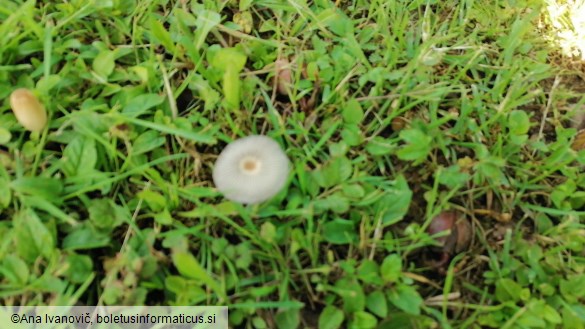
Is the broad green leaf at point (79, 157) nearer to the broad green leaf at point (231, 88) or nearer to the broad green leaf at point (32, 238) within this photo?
the broad green leaf at point (32, 238)

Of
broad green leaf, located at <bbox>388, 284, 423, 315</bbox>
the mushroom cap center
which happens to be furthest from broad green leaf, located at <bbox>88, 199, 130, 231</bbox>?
broad green leaf, located at <bbox>388, 284, 423, 315</bbox>

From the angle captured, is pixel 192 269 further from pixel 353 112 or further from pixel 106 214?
pixel 353 112

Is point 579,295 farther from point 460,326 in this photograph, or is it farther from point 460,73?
point 460,73

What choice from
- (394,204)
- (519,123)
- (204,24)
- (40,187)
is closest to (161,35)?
(204,24)

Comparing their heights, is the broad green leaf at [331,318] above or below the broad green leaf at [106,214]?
below

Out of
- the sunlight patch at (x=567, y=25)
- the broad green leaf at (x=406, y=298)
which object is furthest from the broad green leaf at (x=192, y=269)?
the sunlight patch at (x=567, y=25)

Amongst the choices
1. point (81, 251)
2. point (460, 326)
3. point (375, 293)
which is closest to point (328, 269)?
point (375, 293)
